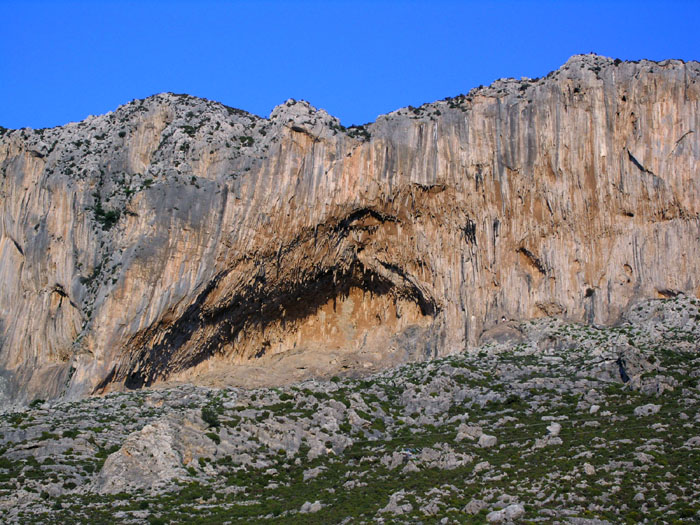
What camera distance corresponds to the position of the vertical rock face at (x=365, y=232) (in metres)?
55.8

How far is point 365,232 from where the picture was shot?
194 ft

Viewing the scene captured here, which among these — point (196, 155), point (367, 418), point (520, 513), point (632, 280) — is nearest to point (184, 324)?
point (196, 155)

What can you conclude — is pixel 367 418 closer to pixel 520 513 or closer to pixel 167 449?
pixel 167 449

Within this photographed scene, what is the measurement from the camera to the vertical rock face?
183 feet

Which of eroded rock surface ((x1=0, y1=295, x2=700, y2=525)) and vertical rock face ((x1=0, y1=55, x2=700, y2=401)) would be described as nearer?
eroded rock surface ((x1=0, y1=295, x2=700, y2=525))

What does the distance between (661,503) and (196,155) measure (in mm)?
36101

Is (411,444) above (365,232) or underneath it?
underneath

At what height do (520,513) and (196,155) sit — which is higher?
(196,155)

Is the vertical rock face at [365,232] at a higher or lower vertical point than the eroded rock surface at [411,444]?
higher

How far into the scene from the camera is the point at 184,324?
5741cm

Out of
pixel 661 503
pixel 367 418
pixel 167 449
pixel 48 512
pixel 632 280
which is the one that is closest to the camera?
pixel 661 503

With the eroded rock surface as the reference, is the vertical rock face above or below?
above

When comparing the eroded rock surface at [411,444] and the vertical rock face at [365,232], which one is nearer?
the eroded rock surface at [411,444]

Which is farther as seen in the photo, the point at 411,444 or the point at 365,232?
the point at 365,232
